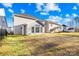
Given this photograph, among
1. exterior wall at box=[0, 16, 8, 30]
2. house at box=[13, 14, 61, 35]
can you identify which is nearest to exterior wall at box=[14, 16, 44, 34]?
house at box=[13, 14, 61, 35]

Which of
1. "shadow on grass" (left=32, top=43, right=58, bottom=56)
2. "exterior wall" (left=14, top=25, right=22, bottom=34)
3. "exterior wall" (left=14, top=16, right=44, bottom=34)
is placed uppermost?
"exterior wall" (left=14, top=16, right=44, bottom=34)

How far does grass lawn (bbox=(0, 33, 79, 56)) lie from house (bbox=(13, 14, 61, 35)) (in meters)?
0.06

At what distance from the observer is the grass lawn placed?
2.31m

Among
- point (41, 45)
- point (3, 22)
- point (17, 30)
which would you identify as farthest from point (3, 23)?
point (41, 45)

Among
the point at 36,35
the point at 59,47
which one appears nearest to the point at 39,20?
the point at 36,35

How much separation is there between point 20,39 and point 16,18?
0.84ft

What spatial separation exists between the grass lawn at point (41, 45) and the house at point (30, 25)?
0.20 ft

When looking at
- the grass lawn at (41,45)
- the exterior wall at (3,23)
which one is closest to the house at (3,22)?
the exterior wall at (3,23)

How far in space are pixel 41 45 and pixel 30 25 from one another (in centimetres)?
28

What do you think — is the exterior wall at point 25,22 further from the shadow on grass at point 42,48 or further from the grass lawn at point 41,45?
the shadow on grass at point 42,48

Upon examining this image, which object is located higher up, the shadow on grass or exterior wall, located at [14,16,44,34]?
exterior wall, located at [14,16,44,34]

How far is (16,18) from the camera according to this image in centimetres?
235

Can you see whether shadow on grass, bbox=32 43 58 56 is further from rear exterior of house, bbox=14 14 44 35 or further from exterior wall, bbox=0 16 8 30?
exterior wall, bbox=0 16 8 30

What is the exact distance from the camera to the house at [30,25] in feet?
7.70
